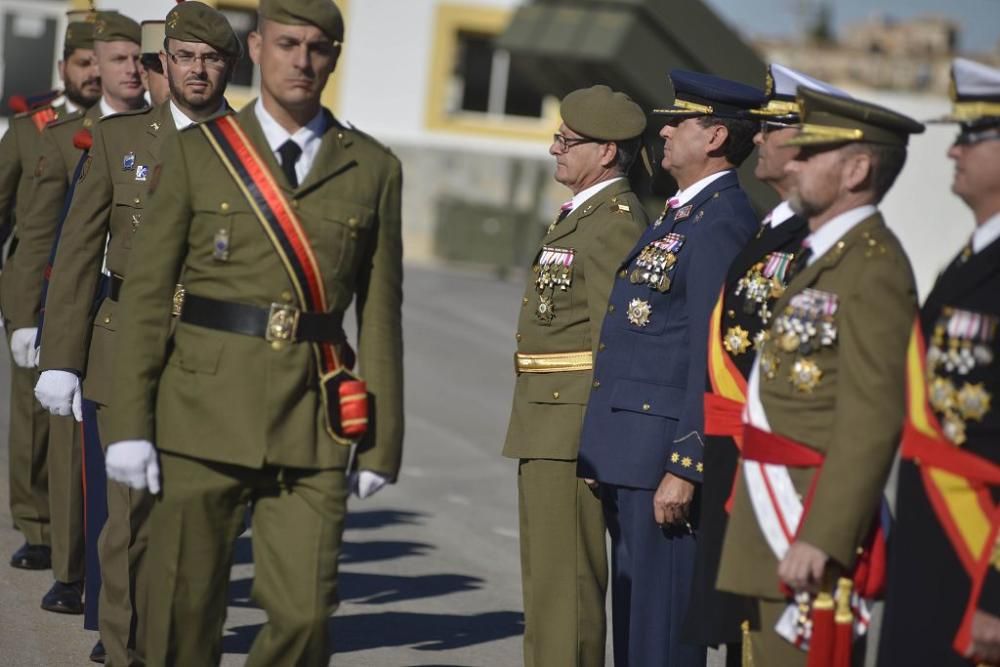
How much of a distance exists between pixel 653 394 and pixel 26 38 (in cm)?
2748

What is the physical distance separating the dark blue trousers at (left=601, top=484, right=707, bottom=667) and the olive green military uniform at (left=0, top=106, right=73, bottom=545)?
3.65 metres

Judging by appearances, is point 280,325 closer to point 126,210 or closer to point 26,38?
point 126,210

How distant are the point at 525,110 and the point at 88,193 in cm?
2527

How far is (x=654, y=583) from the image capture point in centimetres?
618

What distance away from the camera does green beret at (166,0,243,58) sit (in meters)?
6.67

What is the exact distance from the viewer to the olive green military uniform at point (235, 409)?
512cm

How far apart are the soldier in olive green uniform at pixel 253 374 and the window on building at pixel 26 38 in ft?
90.3

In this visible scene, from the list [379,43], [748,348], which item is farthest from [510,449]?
[379,43]

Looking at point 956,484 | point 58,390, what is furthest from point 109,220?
point 956,484

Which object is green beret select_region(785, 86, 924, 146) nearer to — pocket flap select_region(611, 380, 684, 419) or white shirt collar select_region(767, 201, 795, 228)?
white shirt collar select_region(767, 201, 795, 228)

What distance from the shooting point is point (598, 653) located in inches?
257

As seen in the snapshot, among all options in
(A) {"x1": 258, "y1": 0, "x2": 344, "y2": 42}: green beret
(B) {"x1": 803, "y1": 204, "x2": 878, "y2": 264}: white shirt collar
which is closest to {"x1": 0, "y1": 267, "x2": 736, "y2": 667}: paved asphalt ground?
(A) {"x1": 258, "y1": 0, "x2": 344, "y2": 42}: green beret

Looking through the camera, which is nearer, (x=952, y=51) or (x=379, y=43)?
(x=379, y=43)

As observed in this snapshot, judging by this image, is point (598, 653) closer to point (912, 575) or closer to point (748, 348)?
point (748, 348)
